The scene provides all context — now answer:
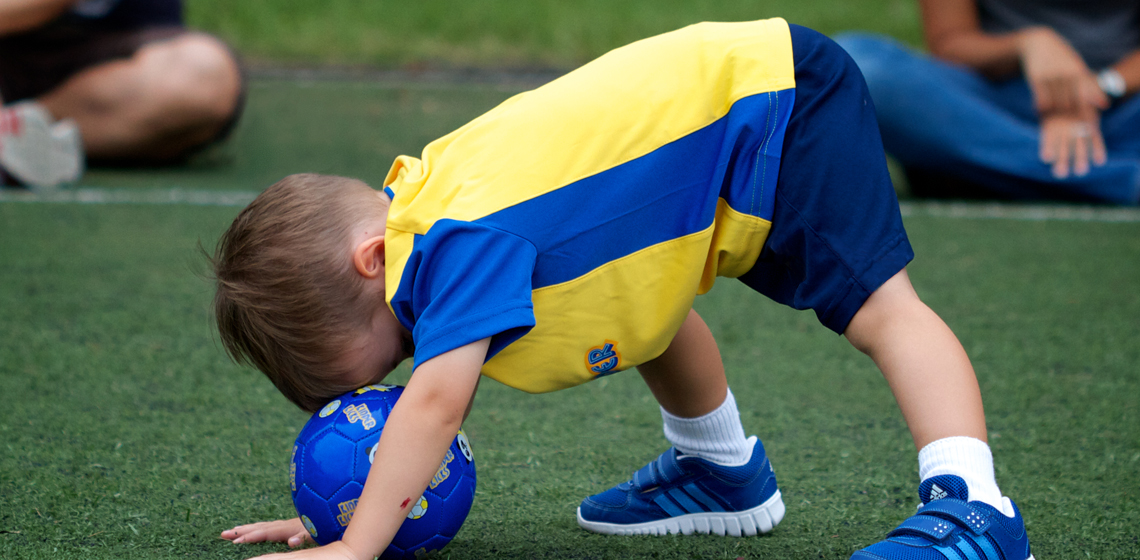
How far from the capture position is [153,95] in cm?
361

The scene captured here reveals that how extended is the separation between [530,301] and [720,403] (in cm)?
42

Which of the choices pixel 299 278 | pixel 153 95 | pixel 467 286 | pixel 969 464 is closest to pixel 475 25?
pixel 153 95

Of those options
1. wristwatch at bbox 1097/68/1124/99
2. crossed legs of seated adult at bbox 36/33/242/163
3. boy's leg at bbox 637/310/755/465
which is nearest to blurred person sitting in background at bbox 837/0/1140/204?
wristwatch at bbox 1097/68/1124/99

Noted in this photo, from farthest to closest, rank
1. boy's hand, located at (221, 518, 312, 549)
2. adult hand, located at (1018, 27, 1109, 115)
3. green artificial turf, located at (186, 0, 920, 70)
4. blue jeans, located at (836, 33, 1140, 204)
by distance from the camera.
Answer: green artificial turf, located at (186, 0, 920, 70)
blue jeans, located at (836, 33, 1140, 204)
adult hand, located at (1018, 27, 1109, 115)
boy's hand, located at (221, 518, 312, 549)

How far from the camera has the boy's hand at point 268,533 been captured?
4.24 ft

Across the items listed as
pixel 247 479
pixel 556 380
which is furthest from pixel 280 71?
pixel 556 380

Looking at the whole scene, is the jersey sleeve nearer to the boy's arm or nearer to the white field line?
the boy's arm

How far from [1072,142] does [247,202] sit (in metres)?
2.58

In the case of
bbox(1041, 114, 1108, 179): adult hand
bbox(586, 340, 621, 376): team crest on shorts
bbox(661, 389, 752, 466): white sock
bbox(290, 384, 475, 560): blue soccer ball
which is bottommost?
bbox(1041, 114, 1108, 179): adult hand

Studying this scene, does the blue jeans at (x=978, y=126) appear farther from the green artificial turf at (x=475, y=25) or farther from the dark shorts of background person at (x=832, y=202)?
the green artificial turf at (x=475, y=25)

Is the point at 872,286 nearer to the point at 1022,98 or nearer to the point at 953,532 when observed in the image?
the point at 953,532

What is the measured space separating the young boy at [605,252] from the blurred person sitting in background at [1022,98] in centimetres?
234

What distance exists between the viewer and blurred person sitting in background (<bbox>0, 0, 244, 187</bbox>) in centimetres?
362

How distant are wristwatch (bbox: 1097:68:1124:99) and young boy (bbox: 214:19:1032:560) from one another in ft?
8.19
